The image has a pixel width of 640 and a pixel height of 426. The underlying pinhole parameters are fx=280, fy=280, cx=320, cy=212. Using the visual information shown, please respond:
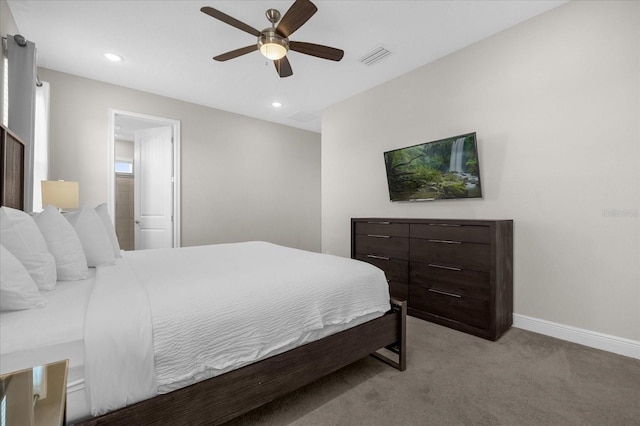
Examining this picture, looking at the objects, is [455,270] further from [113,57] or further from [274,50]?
[113,57]

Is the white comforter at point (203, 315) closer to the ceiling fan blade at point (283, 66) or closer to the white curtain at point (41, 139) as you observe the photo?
the ceiling fan blade at point (283, 66)

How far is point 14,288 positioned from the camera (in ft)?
3.24

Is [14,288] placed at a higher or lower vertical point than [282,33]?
lower

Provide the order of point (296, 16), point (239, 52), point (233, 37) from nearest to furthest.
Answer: point (296, 16) → point (239, 52) → point (233, 37)

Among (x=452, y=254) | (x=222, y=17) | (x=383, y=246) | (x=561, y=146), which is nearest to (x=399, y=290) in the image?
(x=383, y=246)

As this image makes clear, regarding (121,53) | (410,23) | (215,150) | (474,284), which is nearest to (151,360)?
(474,284)

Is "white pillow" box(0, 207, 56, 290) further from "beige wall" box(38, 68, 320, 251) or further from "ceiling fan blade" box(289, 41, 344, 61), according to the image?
"beige wall" box(38, 68, 320, 251)

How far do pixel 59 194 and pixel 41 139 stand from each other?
3.16 feet

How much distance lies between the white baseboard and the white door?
4557 mm

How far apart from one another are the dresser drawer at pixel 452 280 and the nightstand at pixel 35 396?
2.58 metres

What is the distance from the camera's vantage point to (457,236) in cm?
251

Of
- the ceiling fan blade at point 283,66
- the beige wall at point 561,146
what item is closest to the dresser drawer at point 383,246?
Answer: the beige wall at point 561,146

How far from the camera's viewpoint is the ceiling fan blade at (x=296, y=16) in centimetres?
189

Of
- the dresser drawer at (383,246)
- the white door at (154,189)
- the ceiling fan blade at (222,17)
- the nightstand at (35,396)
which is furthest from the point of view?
the white door at (154,189)
